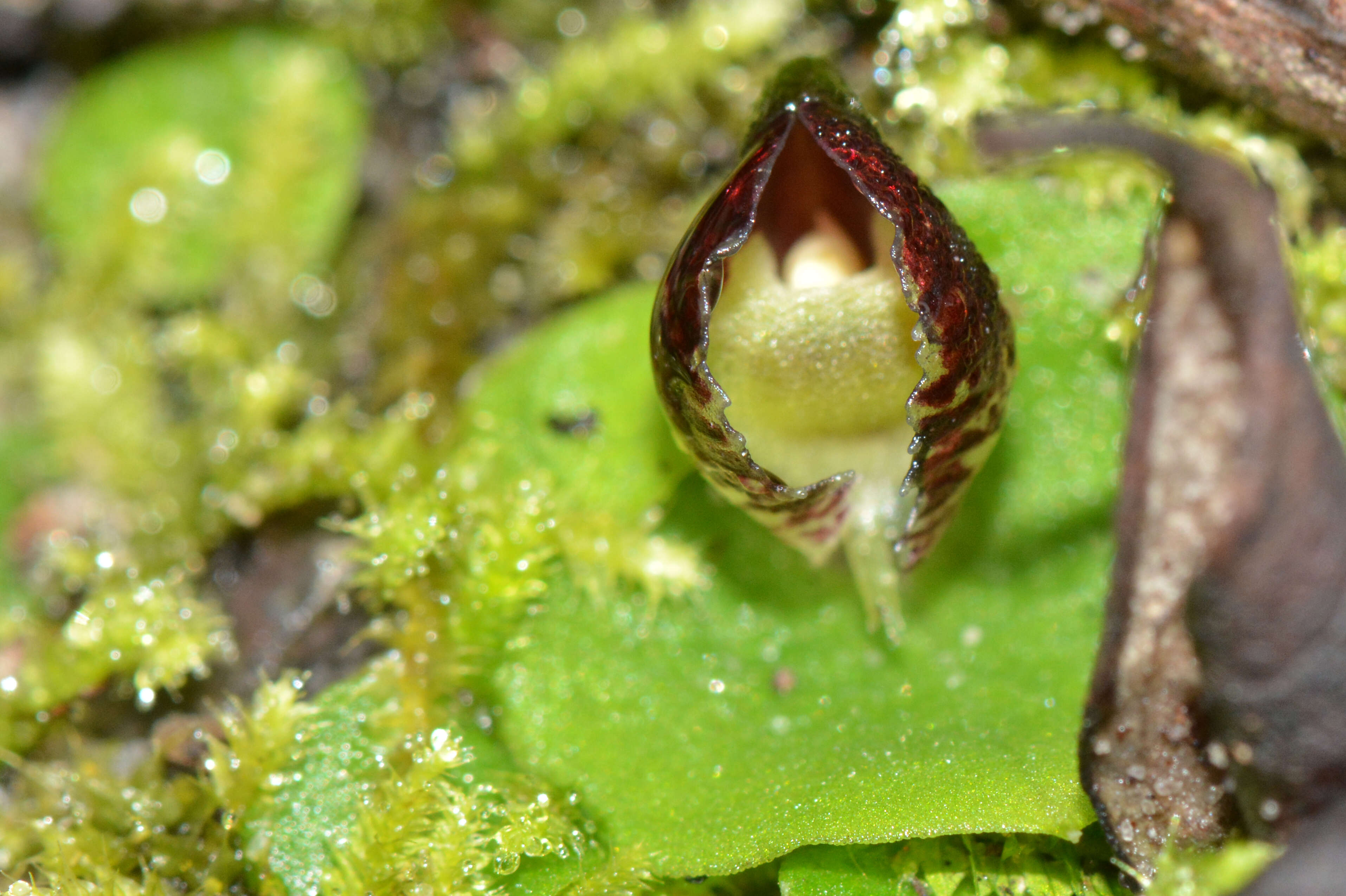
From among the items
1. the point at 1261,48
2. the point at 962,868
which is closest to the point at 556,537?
the point at 962,868

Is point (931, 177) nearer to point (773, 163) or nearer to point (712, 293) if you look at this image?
point (773, 163)

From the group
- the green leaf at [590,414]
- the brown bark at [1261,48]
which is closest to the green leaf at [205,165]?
the green leaf at [590,414]

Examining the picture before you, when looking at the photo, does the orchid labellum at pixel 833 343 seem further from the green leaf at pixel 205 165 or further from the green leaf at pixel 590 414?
the green leaf at pixel 205 165

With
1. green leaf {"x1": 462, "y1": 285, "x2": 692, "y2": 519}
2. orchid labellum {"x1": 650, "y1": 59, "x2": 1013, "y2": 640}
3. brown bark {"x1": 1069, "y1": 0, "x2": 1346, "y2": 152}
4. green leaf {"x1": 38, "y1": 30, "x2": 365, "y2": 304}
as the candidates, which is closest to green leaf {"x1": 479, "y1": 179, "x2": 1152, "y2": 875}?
green leaf {"x1": 462, "y1": 285, "x2": 692, "y2": 519}

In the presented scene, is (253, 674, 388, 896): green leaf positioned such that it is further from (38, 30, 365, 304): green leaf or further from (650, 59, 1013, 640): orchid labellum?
(38, 30, 365, 304): green leaf

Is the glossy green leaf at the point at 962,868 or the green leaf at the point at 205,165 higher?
the glossy green leaf at the point at 962,868

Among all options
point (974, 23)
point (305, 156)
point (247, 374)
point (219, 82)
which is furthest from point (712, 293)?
point (219, 82)

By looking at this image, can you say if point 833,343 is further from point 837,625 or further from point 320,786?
point 320,786
